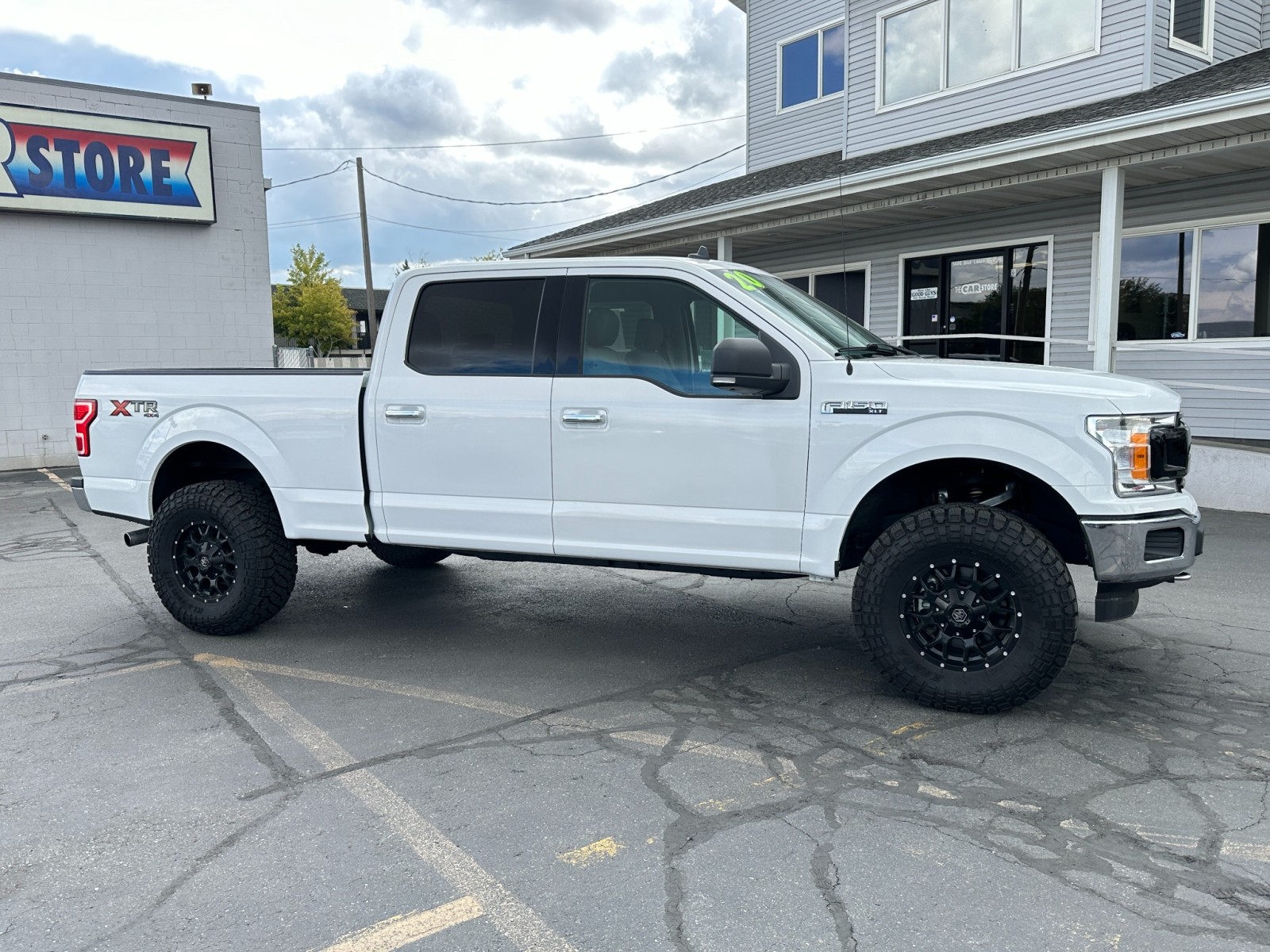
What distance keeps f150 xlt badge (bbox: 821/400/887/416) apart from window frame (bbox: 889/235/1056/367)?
8.04 metres

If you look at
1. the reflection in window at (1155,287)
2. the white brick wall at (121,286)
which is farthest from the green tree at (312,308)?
the reflection in window at (1155,287)

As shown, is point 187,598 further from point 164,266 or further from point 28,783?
point 164,266

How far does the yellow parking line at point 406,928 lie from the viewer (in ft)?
8.71

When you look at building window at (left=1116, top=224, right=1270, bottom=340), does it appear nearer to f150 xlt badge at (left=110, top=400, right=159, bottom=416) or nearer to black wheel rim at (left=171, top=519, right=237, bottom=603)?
black wheel rim at (left=171, top=519, right=237, bottom=603)

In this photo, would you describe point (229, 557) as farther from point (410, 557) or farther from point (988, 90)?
point (988, 90)

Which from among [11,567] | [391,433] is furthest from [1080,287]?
[11,567]

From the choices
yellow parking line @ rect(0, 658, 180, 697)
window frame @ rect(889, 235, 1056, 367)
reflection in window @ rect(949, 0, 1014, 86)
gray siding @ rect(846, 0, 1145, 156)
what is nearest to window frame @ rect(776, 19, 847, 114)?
gray siding @ rect(846, 0, 1145, 156)

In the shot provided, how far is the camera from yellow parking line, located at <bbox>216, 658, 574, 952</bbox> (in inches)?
108

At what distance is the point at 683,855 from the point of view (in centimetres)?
313

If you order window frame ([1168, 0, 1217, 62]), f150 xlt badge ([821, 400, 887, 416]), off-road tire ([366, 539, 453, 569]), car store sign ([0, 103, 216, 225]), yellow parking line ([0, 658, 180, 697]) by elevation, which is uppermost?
window frame ([1168, 0, 1217, 62])

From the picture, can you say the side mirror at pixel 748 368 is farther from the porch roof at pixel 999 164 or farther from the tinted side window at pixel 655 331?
the porch roof at pixel 999 164

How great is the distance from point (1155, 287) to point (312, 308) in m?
46.7

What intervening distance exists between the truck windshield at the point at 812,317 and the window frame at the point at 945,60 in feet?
30.5

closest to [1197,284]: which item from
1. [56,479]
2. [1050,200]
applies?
[1050,200]
